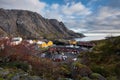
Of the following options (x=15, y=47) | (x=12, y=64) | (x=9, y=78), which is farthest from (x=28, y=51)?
(x=9, y=78)

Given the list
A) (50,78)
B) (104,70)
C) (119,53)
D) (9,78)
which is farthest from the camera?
(119,53)

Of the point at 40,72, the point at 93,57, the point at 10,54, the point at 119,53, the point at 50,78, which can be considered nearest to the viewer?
the point at 50,78

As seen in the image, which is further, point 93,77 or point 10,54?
point 10,54

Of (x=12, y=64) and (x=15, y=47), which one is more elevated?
(x=15, y=47)

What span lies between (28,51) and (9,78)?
9.41 metres

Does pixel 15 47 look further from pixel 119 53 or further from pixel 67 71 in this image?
pixel 119 53

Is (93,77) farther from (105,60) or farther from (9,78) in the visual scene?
(105,60)

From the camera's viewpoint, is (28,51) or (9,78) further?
(28,51)

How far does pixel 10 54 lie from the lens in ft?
59.4

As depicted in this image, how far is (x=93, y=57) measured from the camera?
31.3 metres

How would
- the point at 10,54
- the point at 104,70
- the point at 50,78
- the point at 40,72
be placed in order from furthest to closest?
the point at 104,70 < the point at 10,54 < the point at 40,72 < the point at 50,78

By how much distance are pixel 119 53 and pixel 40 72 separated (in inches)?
660

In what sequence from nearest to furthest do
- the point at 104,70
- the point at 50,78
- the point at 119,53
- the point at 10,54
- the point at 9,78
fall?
the point at 9,78 → the point at 50,78 → the point at 10,54 → the point at 104,70 → the point at 119,53

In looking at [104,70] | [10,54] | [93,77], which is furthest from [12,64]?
[104,70]
